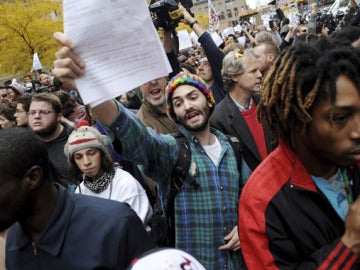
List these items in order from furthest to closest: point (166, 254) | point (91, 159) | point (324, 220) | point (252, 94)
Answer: point (252, 94)
point (91, 159)
point (324, 220)
point (166, 254)

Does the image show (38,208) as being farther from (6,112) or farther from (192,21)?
(6,112)

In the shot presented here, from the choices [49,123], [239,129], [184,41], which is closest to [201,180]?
[239,129]

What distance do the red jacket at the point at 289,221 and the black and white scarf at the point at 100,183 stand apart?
196 centimetres

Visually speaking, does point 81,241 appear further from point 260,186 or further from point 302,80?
point 302,80

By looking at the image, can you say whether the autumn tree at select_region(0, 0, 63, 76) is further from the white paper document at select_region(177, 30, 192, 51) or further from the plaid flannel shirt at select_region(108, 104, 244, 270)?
the plaid flannel shirt at select_region(108, 104, 244, 270)

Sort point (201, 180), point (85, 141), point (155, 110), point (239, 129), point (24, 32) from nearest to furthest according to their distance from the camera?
point (201, 180) → point (239, 129) → point (85, 141) → point (155, 110) → point (24, 32)

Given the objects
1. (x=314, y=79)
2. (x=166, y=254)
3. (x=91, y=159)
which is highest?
(x=314, y=79)

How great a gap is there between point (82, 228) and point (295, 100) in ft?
3.22

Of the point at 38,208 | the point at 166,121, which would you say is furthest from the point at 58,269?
the point at 166,121

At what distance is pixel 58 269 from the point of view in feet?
5.51

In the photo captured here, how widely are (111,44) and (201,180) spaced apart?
4.12ft

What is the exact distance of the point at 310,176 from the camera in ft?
5.22

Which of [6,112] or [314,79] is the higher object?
[314,79]

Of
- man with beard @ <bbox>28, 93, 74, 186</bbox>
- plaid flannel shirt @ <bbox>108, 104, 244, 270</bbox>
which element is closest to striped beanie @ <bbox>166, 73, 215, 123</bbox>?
plaid flannel shirt @ <bbox>108, 104, 244, 270</bbox>
